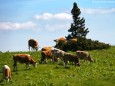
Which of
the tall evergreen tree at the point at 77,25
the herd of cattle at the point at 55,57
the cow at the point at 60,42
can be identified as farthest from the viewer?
the tall evergreen tree at the point at 77,25

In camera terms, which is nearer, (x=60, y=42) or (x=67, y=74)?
(x=67, y=74)

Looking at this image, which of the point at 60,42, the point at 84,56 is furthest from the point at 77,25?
the point at 84,56

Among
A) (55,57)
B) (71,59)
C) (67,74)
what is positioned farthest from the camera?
(55,57)

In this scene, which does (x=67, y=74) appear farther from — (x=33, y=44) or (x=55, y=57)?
(x=33, y=44)

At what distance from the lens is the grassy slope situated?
33.7 metres

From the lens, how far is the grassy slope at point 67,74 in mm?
33656

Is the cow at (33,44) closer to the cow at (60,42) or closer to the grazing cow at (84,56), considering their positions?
the cow at (60,42)

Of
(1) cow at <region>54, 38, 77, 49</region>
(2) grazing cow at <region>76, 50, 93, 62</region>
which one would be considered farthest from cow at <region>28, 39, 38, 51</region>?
(2) grazing cow at <region>76, 50, 93, 62</region>

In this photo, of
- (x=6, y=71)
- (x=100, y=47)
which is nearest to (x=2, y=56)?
(x=6, y=71)

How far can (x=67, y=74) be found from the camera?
40.3 m

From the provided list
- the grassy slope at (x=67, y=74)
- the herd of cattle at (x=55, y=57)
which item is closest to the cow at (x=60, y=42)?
the grassy slope at (x=67, y=74)

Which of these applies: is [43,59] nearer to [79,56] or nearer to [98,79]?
[79,56]

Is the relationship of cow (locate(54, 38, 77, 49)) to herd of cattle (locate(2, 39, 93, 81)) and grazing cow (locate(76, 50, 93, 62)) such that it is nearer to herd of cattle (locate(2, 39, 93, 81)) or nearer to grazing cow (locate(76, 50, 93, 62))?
grazing cow (locate(76, 50, 93, 62))

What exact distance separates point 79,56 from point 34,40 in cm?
1807
